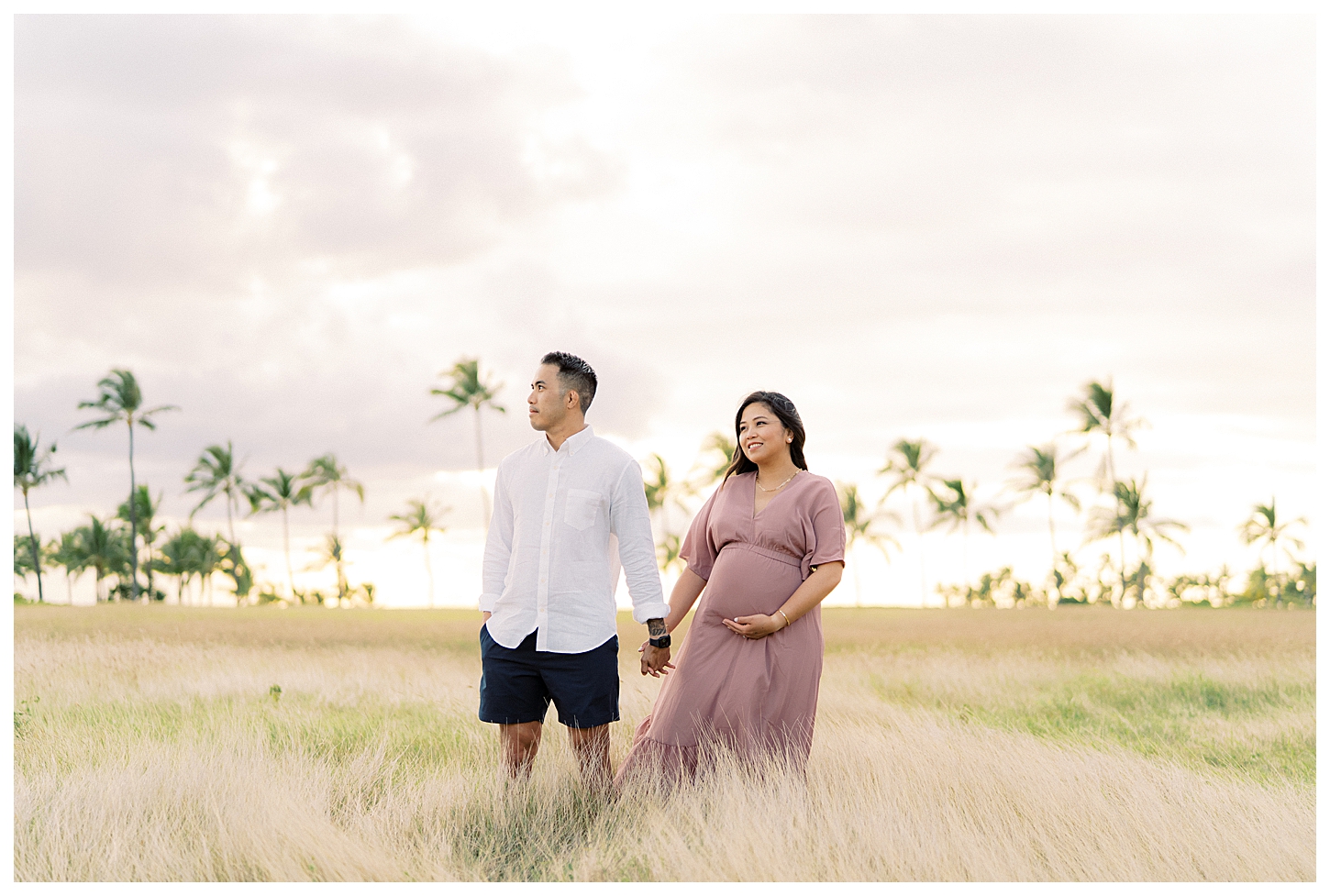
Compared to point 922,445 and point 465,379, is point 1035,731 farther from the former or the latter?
point 922,445

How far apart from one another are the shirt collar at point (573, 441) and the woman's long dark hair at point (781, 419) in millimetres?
667

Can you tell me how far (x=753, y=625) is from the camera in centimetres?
434

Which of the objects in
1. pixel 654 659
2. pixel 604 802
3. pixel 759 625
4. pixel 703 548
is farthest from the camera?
pixel 703 548

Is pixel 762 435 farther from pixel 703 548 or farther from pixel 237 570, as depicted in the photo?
pixel 237 570

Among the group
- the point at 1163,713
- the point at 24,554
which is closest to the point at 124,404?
the point at 24,554

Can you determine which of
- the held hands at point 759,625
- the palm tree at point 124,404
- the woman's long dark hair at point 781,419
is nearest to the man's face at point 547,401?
the woman's long dark hair at point 781,419

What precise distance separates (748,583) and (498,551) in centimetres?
117

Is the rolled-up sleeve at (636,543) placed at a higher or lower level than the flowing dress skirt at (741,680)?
higher

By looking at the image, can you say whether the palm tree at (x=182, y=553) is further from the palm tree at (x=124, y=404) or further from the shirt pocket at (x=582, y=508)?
the shirt pocket at (x=582, y=508)

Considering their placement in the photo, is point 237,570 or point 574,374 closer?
point 574,374

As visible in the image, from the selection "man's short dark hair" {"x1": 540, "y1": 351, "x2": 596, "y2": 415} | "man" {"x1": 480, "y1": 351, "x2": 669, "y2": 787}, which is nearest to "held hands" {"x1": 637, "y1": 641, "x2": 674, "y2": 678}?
"man" {"x1": 480, "y1": 351, "x2": 669, "y2": 787}

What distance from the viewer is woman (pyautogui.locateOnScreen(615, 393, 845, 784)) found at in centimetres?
441

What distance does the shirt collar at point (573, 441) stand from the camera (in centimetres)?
436

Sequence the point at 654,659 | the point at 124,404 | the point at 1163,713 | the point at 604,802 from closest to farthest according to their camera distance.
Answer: the point at 654,659, the point at 604,802, the point at 1163,713, the point at 124,404
